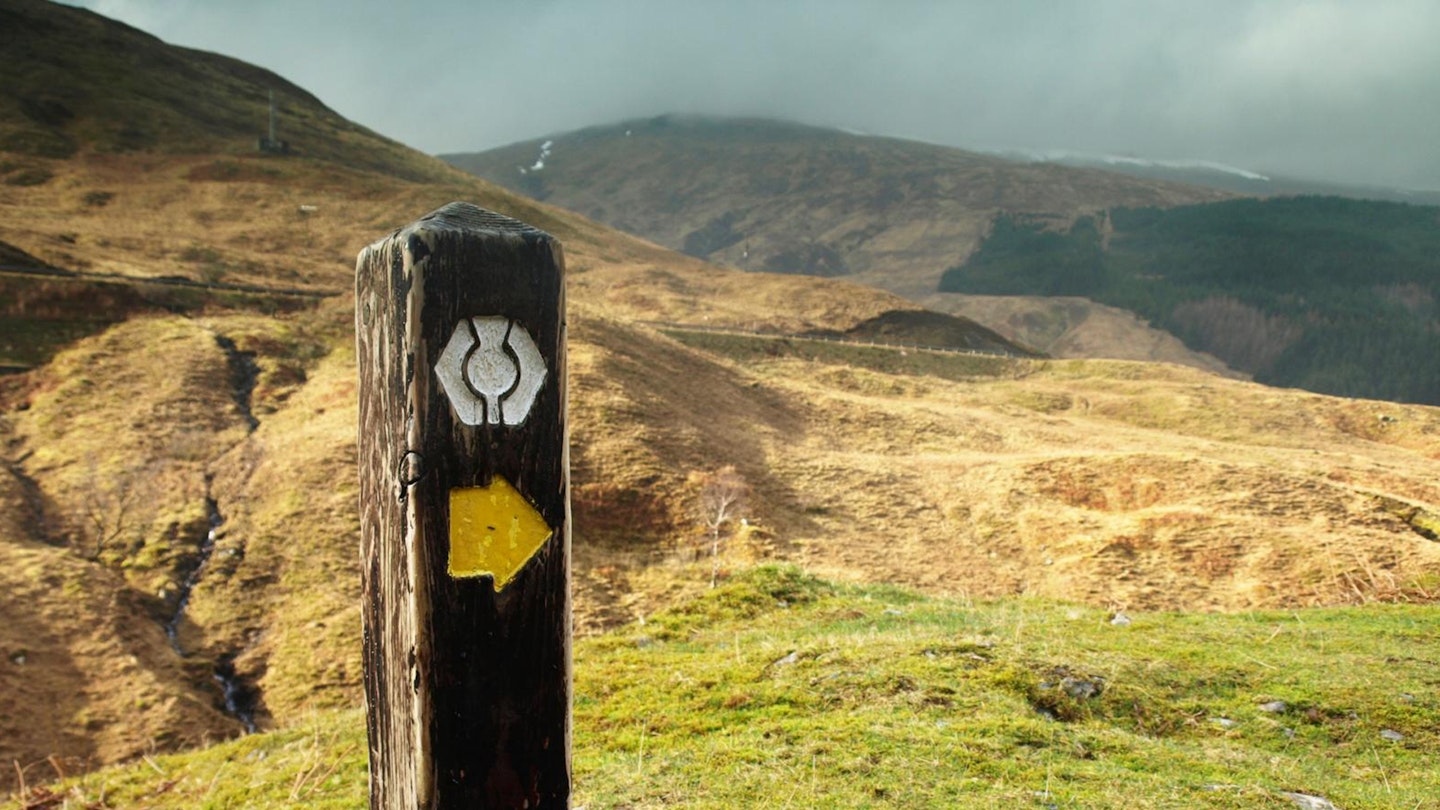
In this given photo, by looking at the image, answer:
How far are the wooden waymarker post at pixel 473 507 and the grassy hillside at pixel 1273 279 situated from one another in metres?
138

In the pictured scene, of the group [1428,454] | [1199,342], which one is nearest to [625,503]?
[1428,454]

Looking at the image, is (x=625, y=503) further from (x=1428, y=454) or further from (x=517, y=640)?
(x=1428, y=454)

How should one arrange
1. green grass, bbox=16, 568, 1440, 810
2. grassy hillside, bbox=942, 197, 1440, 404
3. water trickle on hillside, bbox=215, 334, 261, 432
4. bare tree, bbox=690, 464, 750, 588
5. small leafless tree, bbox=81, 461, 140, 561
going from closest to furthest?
green grass, bbox=16, 568, 1440, 810 < small leafless tree, bbox=81, 461, 140, 561 < bare tree, bbox=690, 464, 750, 588 < water trickle on hillside, bbox=215, 334, 261, 432 < grassy hillside, bbox=942, 197, 1440, 404

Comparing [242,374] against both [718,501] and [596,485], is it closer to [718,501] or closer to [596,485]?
[596,485]

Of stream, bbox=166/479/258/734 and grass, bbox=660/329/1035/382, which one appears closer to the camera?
stream, bbox=166/479/258/734

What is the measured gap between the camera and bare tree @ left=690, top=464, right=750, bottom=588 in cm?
2331

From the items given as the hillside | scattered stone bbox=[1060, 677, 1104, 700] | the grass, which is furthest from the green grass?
the grass

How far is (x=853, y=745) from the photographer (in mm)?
6246

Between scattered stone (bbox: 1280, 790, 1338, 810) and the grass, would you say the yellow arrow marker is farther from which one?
the grass

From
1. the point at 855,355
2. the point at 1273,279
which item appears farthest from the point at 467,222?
the point at 1273,279

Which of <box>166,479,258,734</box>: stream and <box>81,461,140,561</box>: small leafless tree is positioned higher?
<box>81,461,140,561</box>: small leafless tree

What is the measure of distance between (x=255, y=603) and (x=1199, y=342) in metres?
139

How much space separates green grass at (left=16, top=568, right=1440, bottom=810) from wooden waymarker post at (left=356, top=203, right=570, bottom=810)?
9.61 ft

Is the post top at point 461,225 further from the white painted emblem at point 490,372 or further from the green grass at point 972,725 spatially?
the green grass at point 972,725
